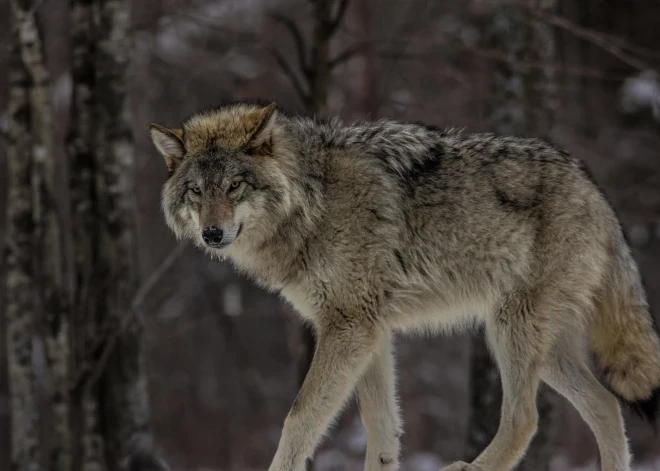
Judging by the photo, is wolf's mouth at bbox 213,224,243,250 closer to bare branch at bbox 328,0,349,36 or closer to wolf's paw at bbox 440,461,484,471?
wolf's paw at bbox 440,461,484,471

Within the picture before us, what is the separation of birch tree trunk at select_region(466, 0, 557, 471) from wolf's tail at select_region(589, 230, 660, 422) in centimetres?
257

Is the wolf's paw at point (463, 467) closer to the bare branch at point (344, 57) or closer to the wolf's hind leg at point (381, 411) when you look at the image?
the wolf's hind leg at point (381, 411)

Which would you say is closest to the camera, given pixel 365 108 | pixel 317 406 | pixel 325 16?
pixel 317 406

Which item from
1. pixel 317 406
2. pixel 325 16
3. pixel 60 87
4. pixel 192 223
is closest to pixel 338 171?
pixel 192 223

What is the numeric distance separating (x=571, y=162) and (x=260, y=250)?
195cm

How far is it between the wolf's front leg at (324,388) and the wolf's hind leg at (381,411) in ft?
1.03

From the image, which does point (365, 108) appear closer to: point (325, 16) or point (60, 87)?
point (325, 16)

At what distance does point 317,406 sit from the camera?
5.26 m

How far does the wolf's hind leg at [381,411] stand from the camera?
18.5 feet

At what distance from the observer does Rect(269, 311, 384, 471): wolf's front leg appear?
17.2 feet

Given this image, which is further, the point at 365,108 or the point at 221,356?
the point at 221,356

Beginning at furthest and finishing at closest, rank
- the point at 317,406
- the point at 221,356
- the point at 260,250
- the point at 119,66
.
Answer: the point at 221,356 < the point at 119,66 < the point at 260,250 < the point at 317,406

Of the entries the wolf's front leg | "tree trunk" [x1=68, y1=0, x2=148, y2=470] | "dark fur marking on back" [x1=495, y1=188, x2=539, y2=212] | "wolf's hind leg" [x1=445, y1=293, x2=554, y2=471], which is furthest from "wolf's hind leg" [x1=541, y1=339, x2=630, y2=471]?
"tree trunk" [x1=68, y1=0, x2=148, y2=470]

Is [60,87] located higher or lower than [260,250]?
higher
